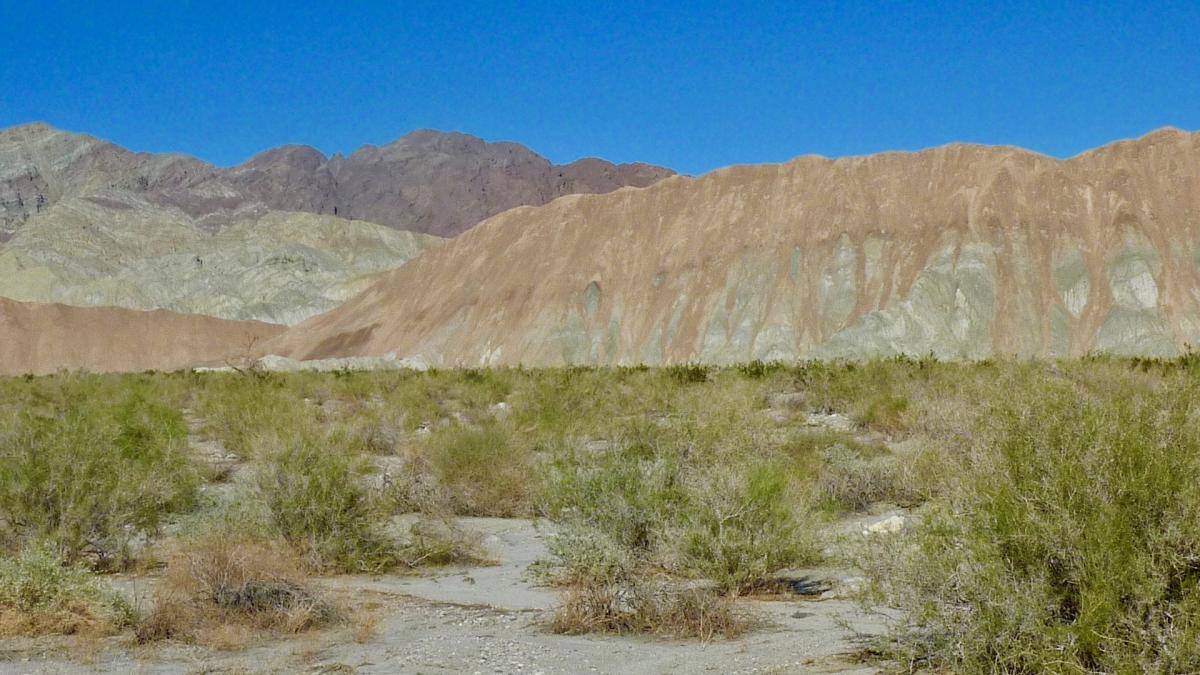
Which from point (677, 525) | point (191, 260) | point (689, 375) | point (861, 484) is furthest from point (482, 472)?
point (191, 260)

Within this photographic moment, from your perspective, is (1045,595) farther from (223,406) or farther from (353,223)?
(353,223)

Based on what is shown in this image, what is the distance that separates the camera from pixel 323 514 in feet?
32.8

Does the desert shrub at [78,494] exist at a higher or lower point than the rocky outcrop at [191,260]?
lower

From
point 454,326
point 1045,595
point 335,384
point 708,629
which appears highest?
point 454,326

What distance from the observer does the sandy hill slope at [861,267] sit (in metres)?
58.8

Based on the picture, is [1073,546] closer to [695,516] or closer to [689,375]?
[695,516]

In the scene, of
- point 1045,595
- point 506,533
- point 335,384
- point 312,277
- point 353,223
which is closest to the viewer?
point 1045,595

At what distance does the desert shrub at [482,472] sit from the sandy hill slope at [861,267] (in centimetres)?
4438

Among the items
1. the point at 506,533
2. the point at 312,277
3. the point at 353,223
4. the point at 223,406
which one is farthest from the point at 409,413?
the point at 353,223

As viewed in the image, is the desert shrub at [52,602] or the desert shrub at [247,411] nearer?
the desert shrub at [52,602]

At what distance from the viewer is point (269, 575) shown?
8.00 meters

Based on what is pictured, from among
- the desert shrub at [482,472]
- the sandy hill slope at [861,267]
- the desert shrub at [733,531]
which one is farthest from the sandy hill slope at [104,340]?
the desert shrub at [733,531]

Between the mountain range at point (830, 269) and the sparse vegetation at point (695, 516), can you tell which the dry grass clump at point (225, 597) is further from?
the mountain range at point (830, 269)

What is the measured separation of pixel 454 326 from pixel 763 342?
78.5 ft
